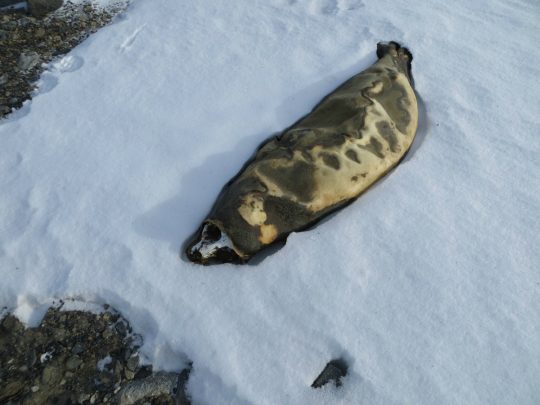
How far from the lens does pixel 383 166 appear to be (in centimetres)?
213

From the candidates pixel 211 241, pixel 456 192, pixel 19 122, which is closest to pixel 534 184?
pixel 456 192

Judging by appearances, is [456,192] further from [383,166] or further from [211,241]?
[211,241]

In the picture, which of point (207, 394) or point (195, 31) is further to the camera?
point (195, 31)

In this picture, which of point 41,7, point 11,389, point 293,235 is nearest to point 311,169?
point 293,235

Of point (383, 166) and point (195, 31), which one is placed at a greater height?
point (195, 31)

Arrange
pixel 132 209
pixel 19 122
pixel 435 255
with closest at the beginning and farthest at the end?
pixel 435 255, pixel 132 209, pixel 19 122

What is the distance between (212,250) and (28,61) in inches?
73.1

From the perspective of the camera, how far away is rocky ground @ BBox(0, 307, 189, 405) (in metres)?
1.65

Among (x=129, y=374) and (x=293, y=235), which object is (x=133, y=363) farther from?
(x=293, y=235)

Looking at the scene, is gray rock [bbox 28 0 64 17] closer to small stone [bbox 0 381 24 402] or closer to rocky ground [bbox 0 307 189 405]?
rocky ground [bbox 0 307 189 405]

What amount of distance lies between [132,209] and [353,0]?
213 centimetres

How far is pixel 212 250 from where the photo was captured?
190 centimetres

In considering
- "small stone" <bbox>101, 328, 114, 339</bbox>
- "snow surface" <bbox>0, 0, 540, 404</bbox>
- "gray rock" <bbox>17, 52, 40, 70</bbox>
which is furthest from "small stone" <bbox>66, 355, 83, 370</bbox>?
"gray rock" <bbox>17, 52, 40, 70</bbox>

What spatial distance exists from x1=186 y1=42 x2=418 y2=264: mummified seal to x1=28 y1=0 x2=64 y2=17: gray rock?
2000 millimetres
